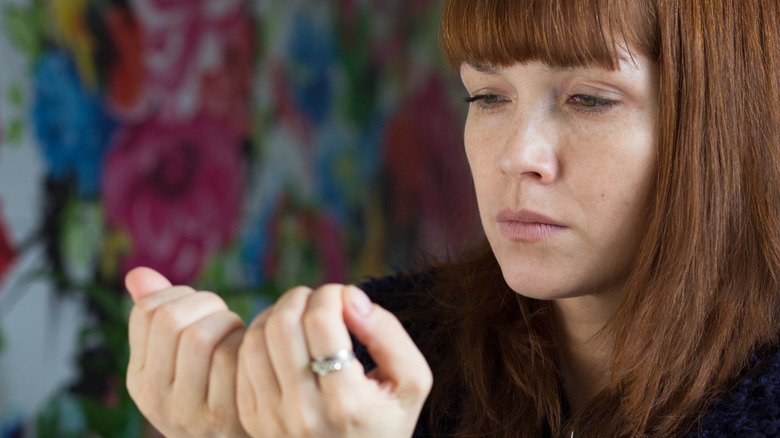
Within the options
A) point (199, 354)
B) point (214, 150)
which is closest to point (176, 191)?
point (214, 150)

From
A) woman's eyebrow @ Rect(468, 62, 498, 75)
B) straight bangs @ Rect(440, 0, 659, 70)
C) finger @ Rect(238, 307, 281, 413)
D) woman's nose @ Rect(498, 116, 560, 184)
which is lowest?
finger @ Rect(238, 307, 281, 413)

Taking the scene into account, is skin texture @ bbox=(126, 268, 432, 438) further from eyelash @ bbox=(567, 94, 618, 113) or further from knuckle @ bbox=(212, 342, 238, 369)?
eyelash @ bbox=(567, 94, 618, 113)

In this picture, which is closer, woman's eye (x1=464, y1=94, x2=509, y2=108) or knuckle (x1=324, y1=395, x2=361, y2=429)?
knuckle (x1=324, y1=395, x2=361, y2=429)

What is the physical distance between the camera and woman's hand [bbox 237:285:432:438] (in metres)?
0.59

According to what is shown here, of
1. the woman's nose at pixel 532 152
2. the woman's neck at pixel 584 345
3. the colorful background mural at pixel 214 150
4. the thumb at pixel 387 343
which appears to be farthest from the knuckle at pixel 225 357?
the colorful background mural at pixel 214 150

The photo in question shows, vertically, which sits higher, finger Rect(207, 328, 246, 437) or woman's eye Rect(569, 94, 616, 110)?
woman's eye Rect(569, 94, 616, 110)

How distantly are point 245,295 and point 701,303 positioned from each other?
1860mm

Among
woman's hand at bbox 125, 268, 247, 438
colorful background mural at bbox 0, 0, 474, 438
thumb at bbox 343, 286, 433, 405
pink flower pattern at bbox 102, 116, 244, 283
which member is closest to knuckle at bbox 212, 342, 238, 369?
woman's hand at bbox 125, 268, 247, 438

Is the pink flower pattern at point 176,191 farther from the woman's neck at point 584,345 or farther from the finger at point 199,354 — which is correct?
the finger at point 199,354

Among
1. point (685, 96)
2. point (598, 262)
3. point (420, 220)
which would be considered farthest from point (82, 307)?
point (685, 96)

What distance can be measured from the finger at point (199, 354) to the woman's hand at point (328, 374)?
0.12 ft

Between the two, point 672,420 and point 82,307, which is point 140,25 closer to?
point 82,307

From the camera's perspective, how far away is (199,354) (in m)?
0.64

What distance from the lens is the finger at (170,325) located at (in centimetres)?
65
